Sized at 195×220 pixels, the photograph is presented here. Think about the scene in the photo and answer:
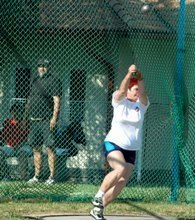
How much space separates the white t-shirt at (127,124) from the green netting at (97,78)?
8.67 feet

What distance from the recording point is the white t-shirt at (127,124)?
9.49 meters

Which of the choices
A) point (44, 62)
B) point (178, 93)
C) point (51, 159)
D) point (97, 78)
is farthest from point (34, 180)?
point (178, 93)

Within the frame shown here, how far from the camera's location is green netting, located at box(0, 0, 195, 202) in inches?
480

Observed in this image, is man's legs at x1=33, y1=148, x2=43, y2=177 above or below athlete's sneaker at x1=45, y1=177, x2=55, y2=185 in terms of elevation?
above

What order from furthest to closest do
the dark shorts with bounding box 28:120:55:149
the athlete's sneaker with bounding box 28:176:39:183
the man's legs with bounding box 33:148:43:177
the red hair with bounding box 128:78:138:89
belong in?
the dark shorts with bounding box 28:120:55:149
the man's legs with bounding box 33:148:43:177
the athlete's sneaker with bounding box 28:176:39:183
the red hair with bounding box 128:78:138:89

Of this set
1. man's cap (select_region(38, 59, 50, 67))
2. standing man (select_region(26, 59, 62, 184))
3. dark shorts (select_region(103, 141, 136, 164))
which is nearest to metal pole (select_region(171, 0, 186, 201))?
standing man (select_region(26, 59, 62, 184))

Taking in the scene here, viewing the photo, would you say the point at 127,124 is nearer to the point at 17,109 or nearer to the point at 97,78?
the point at 17,109

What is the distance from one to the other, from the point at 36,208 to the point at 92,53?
304 cm

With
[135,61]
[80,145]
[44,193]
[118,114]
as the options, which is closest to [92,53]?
[135,61]

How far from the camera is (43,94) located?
12406 mm

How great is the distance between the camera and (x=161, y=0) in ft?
43.6

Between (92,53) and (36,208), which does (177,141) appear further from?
(36,208)

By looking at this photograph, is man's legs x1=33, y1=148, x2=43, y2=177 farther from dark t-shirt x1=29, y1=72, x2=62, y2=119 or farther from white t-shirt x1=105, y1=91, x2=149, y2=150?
white t-shirt x1=105, y1=91, x2=149, y2=150

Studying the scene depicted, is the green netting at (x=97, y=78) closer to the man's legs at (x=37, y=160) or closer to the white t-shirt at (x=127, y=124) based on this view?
the man's legs at (x=37, y=160)
